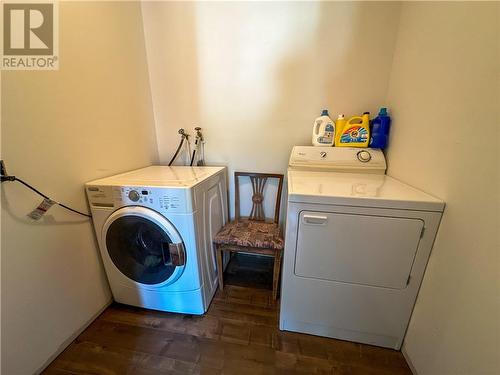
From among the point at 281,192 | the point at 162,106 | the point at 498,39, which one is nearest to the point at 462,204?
the point at 498,39

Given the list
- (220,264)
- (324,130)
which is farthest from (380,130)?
(220,264)

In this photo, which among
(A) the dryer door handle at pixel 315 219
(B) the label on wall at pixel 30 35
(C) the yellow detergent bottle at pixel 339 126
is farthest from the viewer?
(C) the yellow detergent bottle at pixel 339 126

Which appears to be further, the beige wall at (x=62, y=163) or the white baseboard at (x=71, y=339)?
the white baseboard at (x=71, y=339)

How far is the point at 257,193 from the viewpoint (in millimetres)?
1791

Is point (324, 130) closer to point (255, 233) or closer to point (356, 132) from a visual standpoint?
point (356, 132)

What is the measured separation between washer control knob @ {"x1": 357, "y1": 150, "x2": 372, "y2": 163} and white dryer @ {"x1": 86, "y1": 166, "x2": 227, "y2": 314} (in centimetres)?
109

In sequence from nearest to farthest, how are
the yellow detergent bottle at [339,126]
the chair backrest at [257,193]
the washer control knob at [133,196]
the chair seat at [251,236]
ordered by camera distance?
1. the washer control knob at [133,196]
2. the chair seat at [251,236]
3. the yellow detergent bottle at [339,126]
4. the chair backrest at [257,193]

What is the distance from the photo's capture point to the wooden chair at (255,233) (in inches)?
55.7

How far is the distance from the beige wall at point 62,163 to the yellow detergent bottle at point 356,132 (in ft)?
5.49

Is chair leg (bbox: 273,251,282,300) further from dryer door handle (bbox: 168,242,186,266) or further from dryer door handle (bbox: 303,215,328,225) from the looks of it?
dryer door handle (bbox: 168,242,186,266)

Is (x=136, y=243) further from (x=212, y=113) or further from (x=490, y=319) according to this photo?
(x=490, y=319)

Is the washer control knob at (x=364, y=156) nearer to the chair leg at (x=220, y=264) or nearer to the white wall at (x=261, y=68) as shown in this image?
the white wall at (x=261, y=68)

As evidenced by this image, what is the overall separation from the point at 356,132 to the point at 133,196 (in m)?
1.57

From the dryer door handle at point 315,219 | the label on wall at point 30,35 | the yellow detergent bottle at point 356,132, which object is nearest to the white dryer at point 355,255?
the dryer door handle at point 315,219
